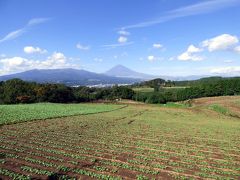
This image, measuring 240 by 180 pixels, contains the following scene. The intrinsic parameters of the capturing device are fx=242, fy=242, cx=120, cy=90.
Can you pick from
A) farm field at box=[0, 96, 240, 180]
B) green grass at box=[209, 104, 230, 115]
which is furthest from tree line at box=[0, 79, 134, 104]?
farm field at box=[0, 96, 240, 180]

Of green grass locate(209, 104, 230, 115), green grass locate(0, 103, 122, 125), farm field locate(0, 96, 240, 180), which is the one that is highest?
farm field locate(0, 96, 240, 180)

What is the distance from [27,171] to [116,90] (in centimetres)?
11200

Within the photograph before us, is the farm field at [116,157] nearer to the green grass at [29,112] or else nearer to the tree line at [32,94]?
the green grass at [29,112]

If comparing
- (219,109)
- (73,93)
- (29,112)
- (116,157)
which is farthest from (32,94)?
(116,157)

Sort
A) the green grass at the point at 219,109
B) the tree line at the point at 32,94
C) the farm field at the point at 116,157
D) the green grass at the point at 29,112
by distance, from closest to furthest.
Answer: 1. the farm field at the point at 116,157
2. the green grass at the point at 29,112
3. the green grass at the point at 219,109
4. the tree line at the point at 32,94

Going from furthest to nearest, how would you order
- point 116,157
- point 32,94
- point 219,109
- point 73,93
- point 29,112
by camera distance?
point 73,93
point 32,94
point 219,109
point 29,112
point 116,157

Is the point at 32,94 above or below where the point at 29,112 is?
above

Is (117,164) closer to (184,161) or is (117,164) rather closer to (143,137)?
(184,161)

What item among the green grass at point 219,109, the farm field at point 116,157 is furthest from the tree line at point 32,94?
the farm field at point 116,157

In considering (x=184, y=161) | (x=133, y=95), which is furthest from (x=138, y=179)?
(x=133, y=95)

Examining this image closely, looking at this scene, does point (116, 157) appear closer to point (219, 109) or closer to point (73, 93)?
point (219, 109)

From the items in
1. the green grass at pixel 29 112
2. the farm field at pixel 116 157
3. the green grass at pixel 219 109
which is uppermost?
the farm field at pixel 116 157

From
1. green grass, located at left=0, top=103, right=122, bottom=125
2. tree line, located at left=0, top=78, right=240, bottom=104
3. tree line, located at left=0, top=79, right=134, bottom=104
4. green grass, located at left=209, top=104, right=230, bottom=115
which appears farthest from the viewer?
tree line, located at left=0, top=78, right=240, bottom=104

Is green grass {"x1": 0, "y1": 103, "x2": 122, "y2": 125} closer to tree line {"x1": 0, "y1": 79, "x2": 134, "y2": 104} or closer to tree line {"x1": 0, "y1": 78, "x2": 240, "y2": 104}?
tree line {"x1": 0, "y1": 79, "x2": 134, "y2": 104}
